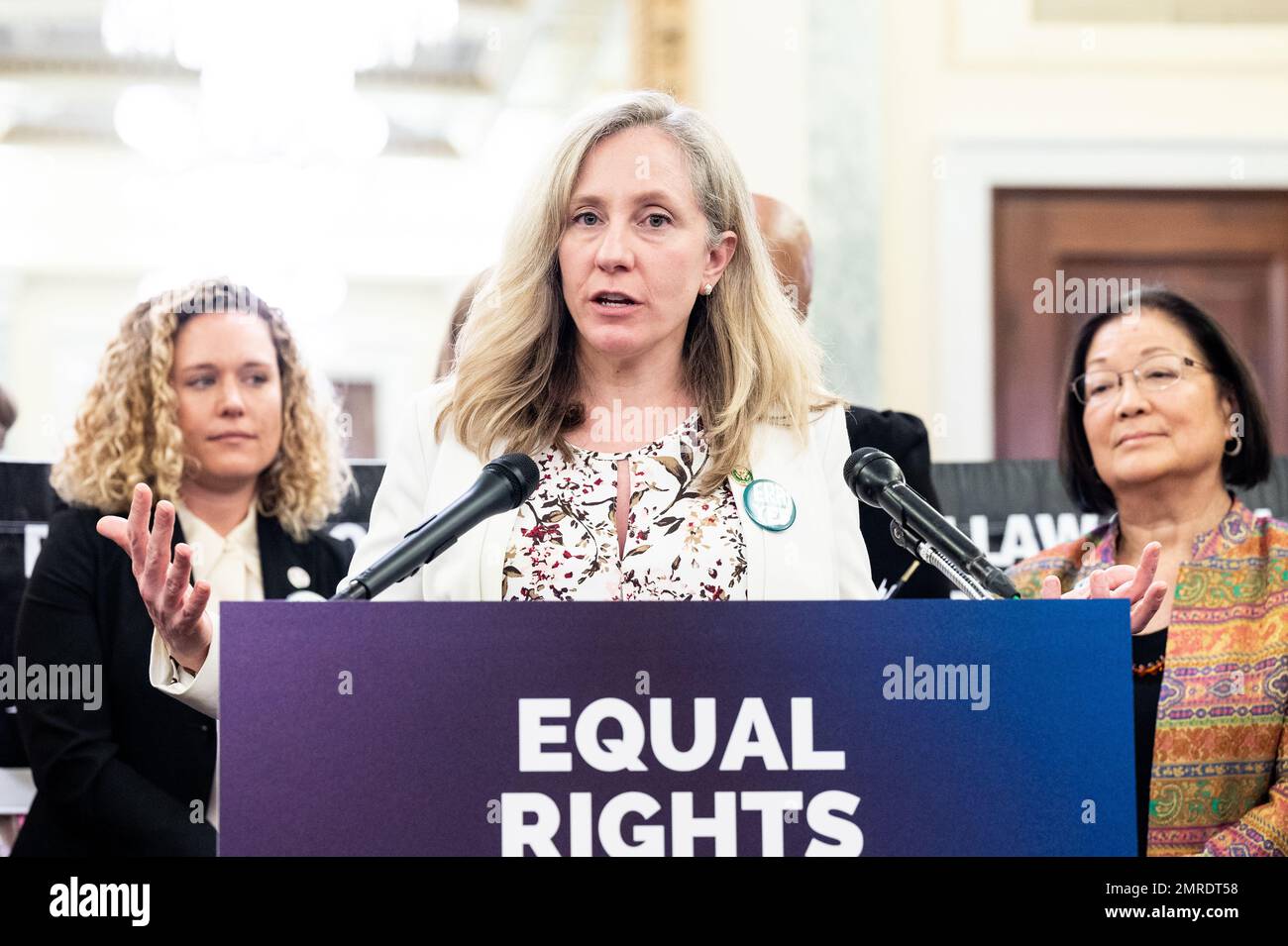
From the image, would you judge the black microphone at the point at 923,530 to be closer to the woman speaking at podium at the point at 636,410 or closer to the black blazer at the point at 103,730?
the woman speaking at podium at the point at 636,410

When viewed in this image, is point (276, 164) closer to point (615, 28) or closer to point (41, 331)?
point (615, 28)

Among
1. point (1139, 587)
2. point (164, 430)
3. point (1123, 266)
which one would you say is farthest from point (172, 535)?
point (1123, 266)

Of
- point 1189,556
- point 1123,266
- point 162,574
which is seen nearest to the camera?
point 162,574

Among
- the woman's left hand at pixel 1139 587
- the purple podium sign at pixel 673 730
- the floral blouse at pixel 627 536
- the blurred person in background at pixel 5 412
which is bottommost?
the purple podium sign at pixel 673 730

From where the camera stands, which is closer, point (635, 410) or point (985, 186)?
point (635, 410)

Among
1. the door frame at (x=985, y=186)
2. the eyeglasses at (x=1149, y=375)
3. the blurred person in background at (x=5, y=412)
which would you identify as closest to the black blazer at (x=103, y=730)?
the blurred person in background at (x=5, y=412)

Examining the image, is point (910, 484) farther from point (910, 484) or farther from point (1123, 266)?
point (1123, 266)

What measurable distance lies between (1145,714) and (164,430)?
159 cm

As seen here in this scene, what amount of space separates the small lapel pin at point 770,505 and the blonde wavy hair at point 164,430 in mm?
1037

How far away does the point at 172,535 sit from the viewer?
2232mm

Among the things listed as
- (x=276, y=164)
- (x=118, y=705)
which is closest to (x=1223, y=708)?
(x=118, y=705)

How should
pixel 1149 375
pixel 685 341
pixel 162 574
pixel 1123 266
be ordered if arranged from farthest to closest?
pixel 1123 266, pixel 1149 375, pixel 685 341, pixel 162 574

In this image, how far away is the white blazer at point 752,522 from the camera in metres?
1.73

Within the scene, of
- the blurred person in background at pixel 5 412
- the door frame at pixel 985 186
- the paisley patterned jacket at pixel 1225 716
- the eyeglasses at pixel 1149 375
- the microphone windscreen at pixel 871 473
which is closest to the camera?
the microphone windscreen at pixel 871 473
